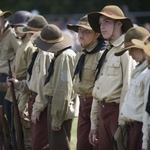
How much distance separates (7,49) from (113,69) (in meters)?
3.71

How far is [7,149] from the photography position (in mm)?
10250

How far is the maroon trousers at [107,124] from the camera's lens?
25.0 feet

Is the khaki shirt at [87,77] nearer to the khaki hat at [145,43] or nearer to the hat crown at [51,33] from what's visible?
the hat crown at [51,33]

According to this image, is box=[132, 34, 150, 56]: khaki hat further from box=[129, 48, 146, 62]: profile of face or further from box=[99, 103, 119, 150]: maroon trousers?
box=[99, 103, 119, 150]: maroon trousers

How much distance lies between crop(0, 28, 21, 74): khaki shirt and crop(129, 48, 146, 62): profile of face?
163 inches

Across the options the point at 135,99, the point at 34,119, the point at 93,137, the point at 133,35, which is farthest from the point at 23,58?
the point at 135,99

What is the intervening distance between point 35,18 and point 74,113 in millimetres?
1850

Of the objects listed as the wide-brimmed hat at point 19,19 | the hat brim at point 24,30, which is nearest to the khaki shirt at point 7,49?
the wide-brimmed hat at point 19,19

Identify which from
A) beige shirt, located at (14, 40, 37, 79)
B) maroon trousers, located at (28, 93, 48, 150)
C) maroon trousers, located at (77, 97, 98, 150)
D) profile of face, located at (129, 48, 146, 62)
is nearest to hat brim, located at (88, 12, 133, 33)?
profile of face, located at (129, 48, 146, 62)

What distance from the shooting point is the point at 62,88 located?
27.2ft

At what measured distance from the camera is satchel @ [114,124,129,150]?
23.7 feet

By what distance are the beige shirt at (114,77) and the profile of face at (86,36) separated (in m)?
0.67

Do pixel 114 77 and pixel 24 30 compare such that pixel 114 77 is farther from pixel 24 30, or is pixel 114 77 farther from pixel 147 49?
pixel 24 30

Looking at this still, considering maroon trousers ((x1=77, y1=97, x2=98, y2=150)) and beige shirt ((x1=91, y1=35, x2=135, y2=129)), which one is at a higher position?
beige shirt ((x1=91, y1=35, x2=135, y2=129))
